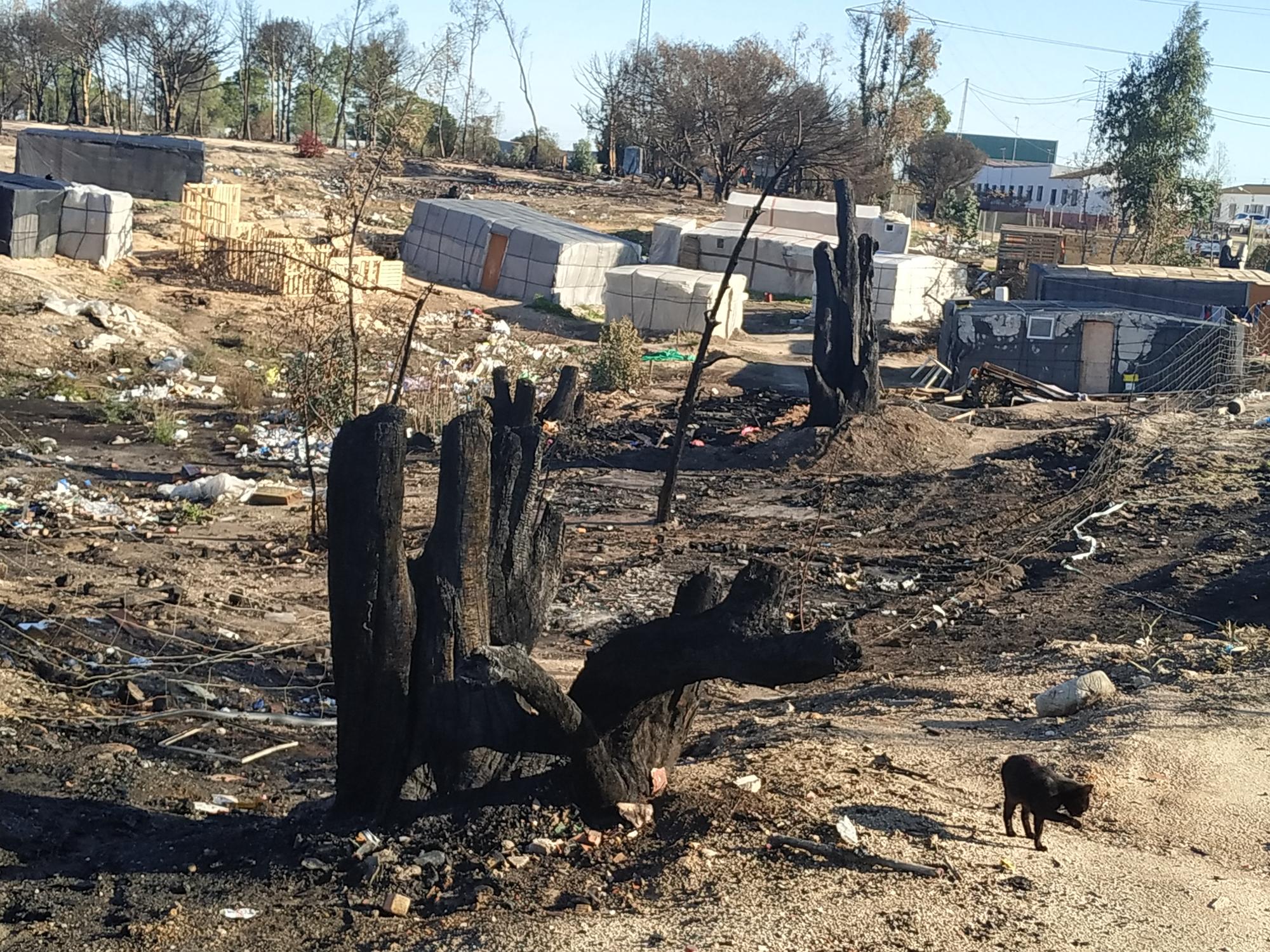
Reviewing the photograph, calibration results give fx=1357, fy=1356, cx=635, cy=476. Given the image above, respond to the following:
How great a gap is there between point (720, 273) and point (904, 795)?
A: 82.1 feet

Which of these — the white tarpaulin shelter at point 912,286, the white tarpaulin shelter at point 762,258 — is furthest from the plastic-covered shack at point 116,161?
the white tarpaulin shelter at point 912,286

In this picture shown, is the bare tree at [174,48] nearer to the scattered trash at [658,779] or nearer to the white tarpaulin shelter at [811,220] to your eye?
the white tarpaulin shelter at [811,220]

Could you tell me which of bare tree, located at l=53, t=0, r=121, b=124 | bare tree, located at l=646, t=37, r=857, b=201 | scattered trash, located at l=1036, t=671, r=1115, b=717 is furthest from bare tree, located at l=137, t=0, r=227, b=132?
Result: scattered trash, located at l=1036, t=671, r=1115, b=717

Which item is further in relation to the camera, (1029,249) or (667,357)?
(1029,249)

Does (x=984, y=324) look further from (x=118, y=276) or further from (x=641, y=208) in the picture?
(x=641, y=208)

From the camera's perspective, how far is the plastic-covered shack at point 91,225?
73.5 ft

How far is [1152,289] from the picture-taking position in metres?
26.0

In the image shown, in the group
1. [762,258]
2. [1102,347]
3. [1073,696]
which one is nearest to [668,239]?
[762,258]

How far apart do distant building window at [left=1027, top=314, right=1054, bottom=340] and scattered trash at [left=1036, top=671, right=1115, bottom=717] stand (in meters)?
14.8

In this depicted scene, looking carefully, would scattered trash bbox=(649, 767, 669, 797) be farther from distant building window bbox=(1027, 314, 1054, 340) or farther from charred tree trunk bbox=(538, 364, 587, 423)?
distant building window bbox=(1027, 314, 1054, 340)

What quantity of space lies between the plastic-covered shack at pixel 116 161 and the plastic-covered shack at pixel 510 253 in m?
5.03

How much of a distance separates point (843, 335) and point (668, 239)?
16.3m

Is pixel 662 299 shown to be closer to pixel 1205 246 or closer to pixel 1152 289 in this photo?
pixel 1152 289

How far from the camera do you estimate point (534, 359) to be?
866 inches
